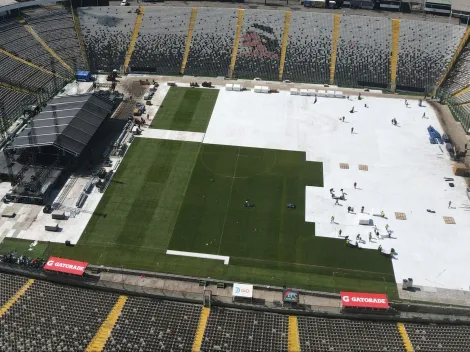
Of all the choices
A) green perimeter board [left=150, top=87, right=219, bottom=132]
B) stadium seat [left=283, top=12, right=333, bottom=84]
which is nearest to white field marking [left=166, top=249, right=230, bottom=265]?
green perimeter board [left=150, top=87, right=219, bottom=132]

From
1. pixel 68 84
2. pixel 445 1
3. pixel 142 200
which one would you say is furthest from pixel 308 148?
pixel 445 1

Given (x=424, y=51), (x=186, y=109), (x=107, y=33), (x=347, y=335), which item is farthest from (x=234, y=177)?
(x=424, y=51)

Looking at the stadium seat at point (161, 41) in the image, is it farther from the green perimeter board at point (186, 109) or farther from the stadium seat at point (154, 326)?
the stadium seat at point (154, 326)

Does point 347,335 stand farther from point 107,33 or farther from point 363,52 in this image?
point 107,33

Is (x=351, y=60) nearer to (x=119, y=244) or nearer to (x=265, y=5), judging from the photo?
(x=265, y=5)

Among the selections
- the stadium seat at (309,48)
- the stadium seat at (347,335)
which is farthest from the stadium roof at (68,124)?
the stadium seat at (347,335)
